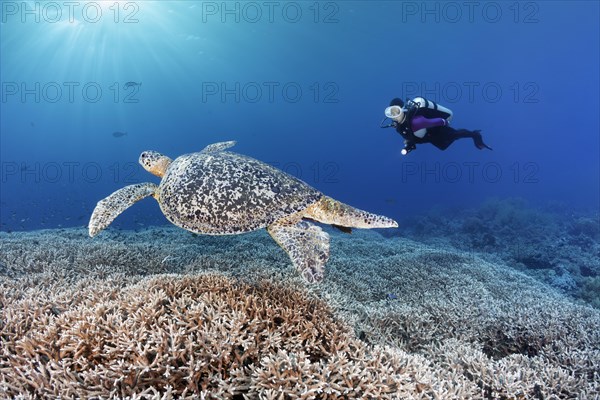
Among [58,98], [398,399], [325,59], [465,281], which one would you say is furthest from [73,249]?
[58,98]

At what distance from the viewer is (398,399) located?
234 cm

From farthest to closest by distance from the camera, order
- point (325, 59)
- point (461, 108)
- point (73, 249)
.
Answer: point (461, 108)
point (325, 59)
point (73, 249)

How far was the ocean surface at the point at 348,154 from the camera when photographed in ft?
13.1

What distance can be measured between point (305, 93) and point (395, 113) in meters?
89.6

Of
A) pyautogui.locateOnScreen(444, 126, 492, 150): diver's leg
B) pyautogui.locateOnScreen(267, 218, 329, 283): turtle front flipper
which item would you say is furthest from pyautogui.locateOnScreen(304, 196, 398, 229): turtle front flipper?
pyautogui.locateOnScreen(444, 126, 492, 150): diver's leg

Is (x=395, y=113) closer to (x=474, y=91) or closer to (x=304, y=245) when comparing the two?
(x=304, y=245)

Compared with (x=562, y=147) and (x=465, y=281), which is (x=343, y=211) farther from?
(x=562, y=147)

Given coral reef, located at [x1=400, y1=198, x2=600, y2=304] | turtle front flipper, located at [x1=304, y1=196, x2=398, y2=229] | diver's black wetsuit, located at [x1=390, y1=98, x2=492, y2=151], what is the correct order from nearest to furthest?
turtle front flipper, located at [x1=304, y1=196, x2=398, y2=229], diver's black wetsuit, located at [x1=390, y1=98, x2=492, y2=151], coral reef, located at [x1=400, y1=198, x2=600, y2=304]

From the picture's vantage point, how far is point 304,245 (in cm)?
378

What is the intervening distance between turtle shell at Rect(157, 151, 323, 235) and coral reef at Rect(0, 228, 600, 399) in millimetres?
799

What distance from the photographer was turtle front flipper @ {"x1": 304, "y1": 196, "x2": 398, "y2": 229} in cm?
428

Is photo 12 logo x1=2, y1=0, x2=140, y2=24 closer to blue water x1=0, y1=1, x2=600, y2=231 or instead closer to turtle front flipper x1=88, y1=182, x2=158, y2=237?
blue water x1=0, y1=1, x2=600, y2=231

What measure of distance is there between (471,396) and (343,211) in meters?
2.55

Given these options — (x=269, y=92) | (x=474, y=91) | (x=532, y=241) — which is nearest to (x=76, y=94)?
(x=269, y=92)
